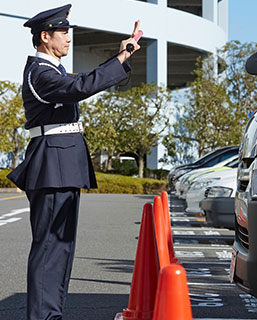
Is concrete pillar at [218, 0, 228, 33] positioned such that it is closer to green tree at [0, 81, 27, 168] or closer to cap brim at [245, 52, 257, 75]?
green tree at [0, 81, 27, 168]

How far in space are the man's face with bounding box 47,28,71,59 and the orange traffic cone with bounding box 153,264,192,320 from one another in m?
2.09

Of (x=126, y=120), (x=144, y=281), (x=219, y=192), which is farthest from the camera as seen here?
(x=126, y=120)

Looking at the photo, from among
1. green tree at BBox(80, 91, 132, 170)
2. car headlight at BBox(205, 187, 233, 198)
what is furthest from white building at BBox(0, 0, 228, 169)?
car headlight at BBox(205, 187, 233, 198)

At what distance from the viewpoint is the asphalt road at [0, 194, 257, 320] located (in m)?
5.87

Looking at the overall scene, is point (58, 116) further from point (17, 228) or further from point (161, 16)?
point (161, 16)

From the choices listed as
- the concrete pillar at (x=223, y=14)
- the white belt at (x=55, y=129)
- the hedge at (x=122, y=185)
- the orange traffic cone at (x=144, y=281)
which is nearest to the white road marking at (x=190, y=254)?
the orange traffic cone at (x=144, y=281)

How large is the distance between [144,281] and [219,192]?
577 cm

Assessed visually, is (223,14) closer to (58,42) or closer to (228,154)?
(228,154)

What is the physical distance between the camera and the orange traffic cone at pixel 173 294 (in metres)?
3.04

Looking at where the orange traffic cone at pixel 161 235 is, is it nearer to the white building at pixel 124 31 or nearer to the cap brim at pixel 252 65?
the cap brim at pixel 252 65

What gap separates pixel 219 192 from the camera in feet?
33.9

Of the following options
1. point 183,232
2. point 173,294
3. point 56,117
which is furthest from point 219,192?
point 173,294

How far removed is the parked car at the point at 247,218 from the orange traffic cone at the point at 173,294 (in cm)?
87

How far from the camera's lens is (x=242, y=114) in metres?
41.3
